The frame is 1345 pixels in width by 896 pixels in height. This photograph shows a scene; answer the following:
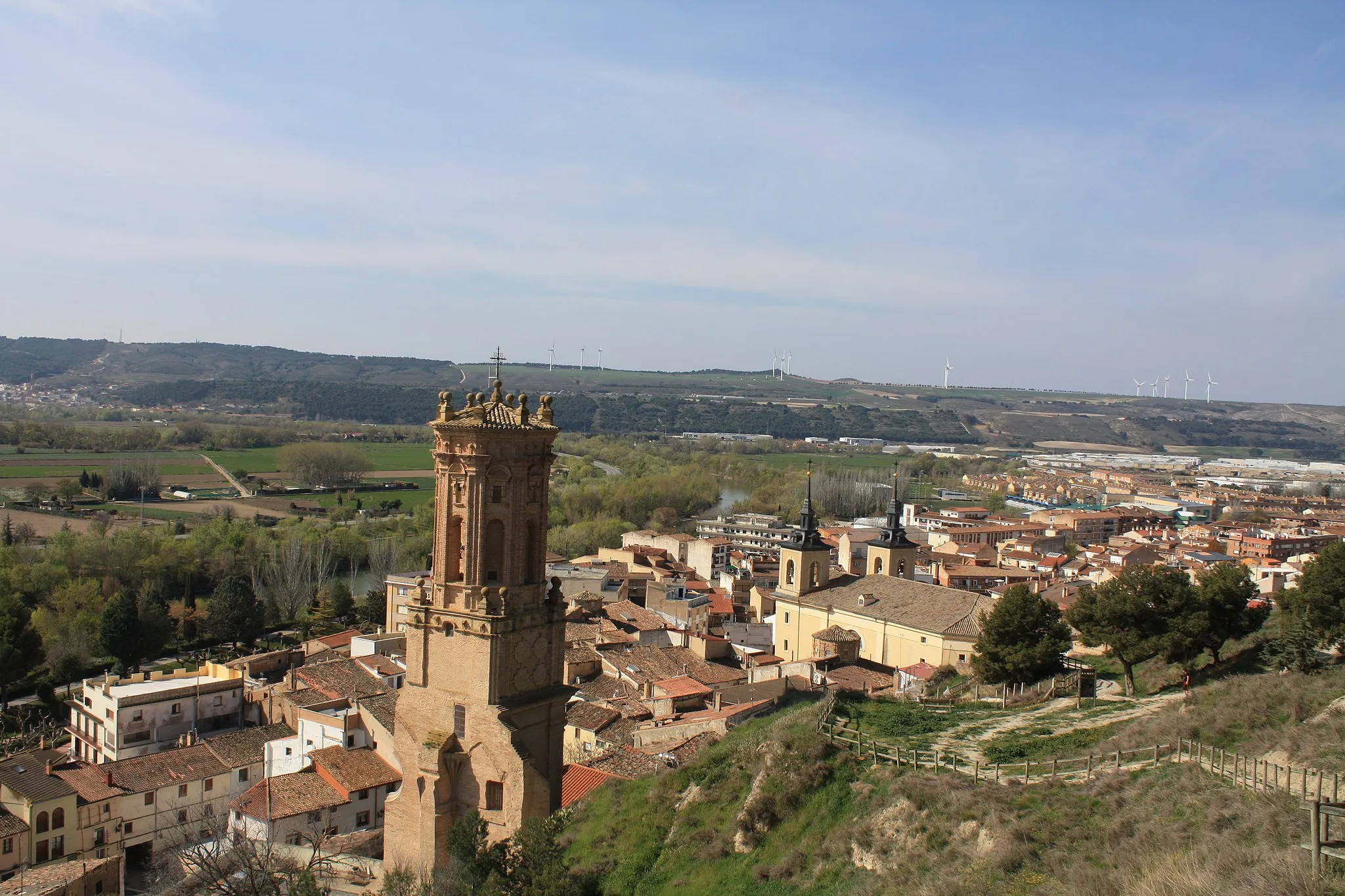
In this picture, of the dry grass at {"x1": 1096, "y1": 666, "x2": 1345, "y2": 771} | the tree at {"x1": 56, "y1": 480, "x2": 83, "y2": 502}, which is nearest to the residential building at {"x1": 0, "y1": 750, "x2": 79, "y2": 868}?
the dry grass at {"x1": 1096, "y1": 666, "x2": 1345, "y2": 771}

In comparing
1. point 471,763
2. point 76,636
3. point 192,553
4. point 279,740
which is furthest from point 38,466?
point 471,763

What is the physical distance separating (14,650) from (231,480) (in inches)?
2484

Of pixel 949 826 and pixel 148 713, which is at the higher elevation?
pixel 949 826

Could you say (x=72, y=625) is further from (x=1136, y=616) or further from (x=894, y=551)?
(x=1136, y=616)

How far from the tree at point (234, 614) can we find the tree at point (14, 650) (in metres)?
7.28

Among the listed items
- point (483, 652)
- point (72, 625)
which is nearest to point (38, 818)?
point (483, 652)

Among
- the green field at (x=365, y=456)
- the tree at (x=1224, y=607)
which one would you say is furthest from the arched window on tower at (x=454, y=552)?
the green field at (x=365, y=456)

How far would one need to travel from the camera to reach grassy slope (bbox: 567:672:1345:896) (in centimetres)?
1010

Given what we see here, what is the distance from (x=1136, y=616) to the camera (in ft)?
70.6

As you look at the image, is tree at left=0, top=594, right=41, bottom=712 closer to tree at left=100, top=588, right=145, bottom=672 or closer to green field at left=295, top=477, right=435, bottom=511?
tree at left=100, top=588, right=145, bottom=672

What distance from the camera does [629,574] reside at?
49156 millimetres

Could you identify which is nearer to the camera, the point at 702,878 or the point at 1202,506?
the point at 702,878

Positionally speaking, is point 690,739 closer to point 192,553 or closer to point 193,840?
point 193,840

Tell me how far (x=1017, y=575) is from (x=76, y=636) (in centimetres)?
3934
